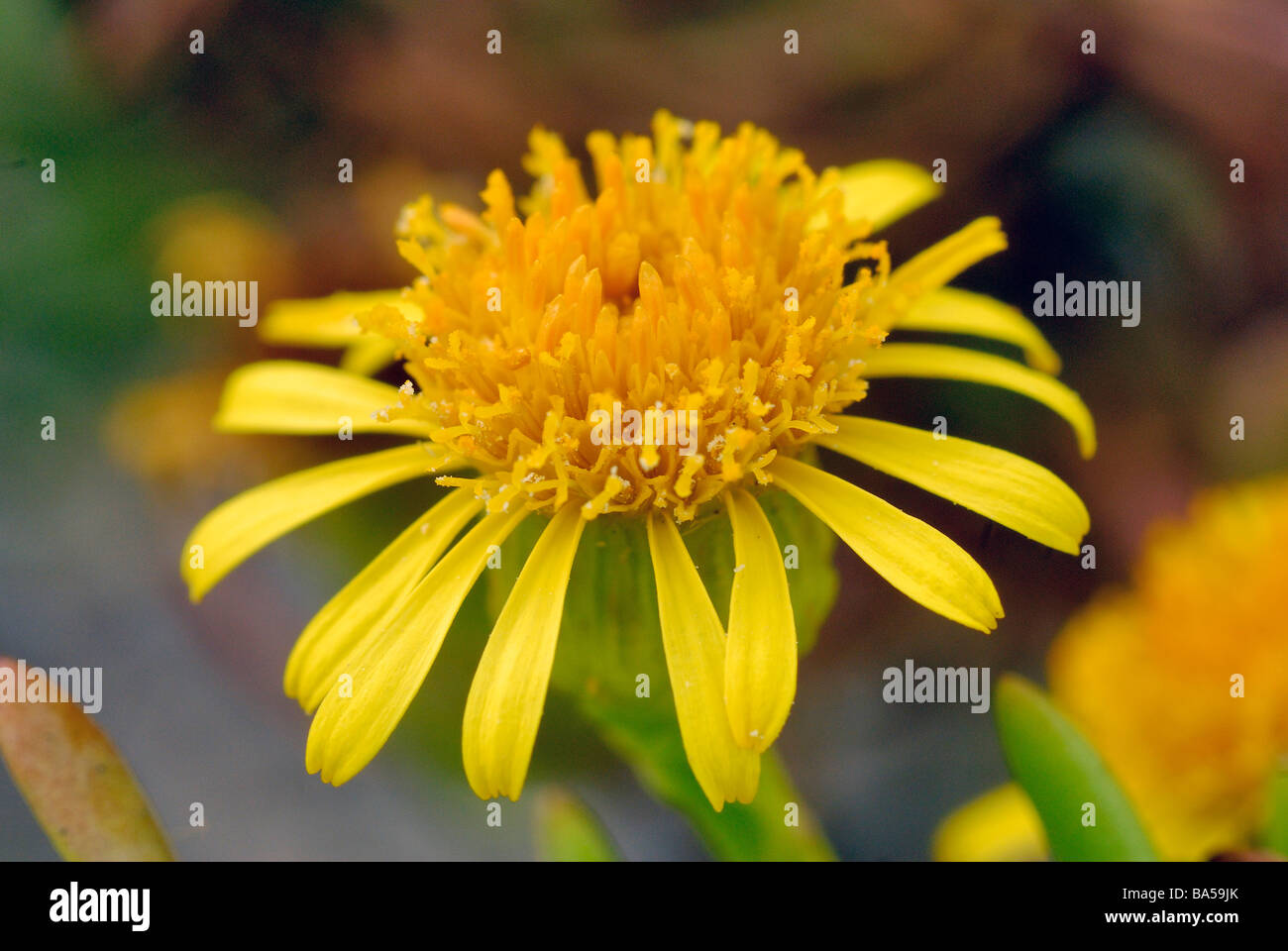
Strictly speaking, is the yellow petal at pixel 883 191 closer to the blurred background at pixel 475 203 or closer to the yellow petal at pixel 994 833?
the blurred background at pixel 475 203

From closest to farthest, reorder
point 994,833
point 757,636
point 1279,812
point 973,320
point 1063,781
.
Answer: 1. point 757,636
2. point 1063,781
3. point 1279,812
4. point 973,320
5. point 994,833

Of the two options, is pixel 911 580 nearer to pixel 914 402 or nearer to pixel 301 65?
pixel 914 402

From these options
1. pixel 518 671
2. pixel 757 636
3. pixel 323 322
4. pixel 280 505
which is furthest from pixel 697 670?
pixel 323 322

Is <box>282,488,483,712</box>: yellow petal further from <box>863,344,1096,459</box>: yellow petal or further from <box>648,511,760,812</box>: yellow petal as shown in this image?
<box>863,344,1096,459</box>: yellow petal

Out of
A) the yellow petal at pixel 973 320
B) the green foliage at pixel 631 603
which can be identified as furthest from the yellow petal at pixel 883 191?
the green foliage at pixel 631 603

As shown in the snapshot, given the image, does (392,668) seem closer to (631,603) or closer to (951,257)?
(631,603)

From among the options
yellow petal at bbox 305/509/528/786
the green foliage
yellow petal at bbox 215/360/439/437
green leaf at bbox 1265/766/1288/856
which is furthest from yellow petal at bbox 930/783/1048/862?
yellow petal at bbox 215/360/439/437

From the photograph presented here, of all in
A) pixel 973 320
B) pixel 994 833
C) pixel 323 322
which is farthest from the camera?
pixel 994 833
